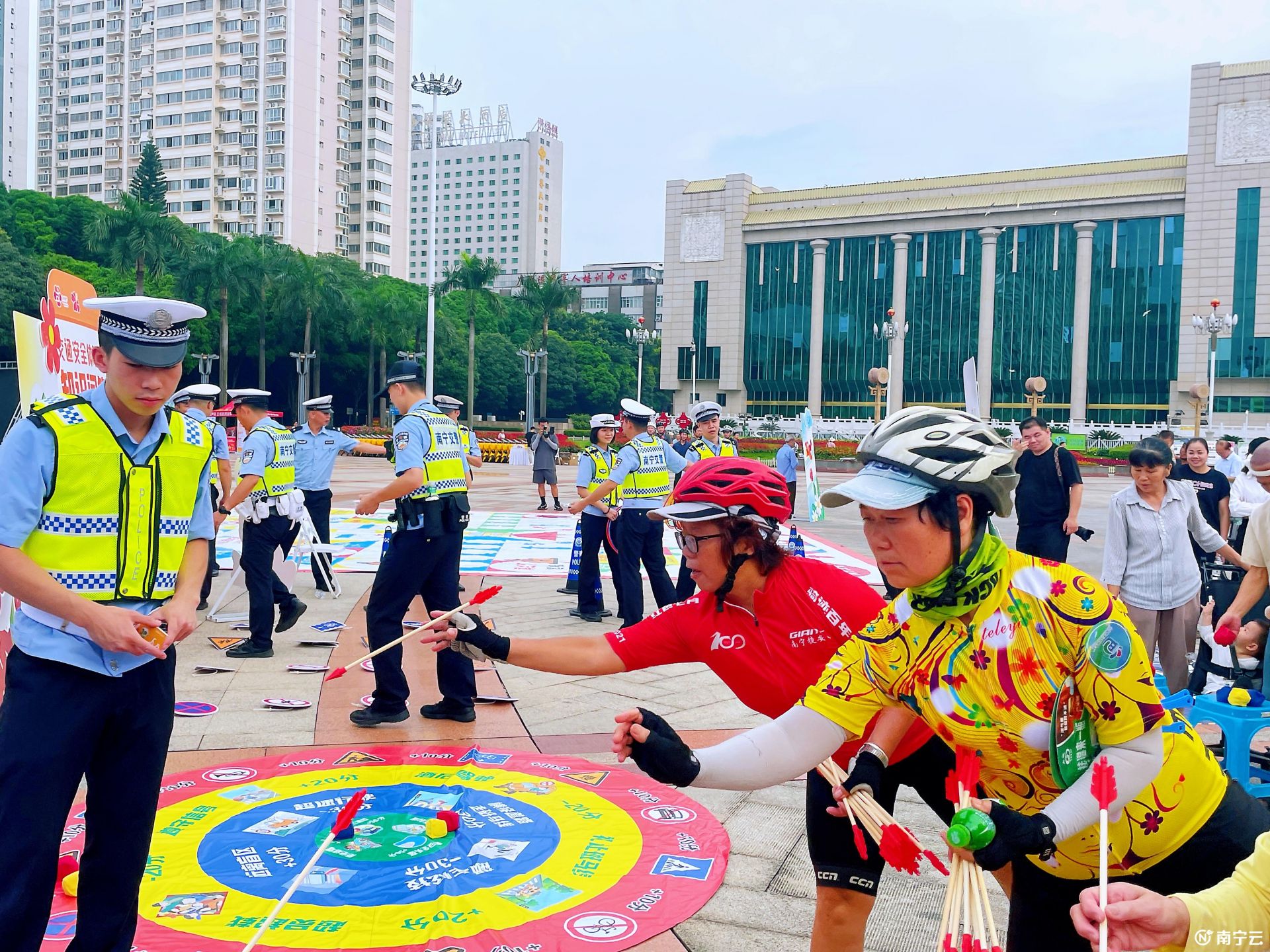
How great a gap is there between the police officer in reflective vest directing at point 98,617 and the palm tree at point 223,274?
2244 inches

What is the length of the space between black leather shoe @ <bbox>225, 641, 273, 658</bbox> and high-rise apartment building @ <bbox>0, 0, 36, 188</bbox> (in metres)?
134

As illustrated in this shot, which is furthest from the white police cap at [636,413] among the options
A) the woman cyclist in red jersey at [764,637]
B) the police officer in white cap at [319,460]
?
the woman cyclist in red jersey at [764,637]

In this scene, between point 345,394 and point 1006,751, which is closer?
point 1006,751

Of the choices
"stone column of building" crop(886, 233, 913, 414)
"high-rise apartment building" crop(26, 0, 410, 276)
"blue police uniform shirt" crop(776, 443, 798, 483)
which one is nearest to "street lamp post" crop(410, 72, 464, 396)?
"blue police uniform shirt" crop(776, 443, 798, 483)

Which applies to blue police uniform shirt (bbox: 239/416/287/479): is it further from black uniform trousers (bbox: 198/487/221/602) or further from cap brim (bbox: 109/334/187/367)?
cap brim (bbox: 109/334/187/367)

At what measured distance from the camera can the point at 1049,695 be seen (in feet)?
6.65

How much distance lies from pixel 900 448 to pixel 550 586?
31.6ft

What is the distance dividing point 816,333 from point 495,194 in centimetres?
9943

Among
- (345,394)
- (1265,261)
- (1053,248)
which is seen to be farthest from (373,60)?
(1265,261)

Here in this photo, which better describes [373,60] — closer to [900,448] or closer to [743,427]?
[743,427]

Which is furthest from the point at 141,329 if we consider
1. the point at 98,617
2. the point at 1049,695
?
the point at 1049,695

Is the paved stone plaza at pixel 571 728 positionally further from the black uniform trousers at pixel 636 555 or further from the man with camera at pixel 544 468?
the man with camera at pixel 544 468

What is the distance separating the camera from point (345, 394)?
7056 centimetres

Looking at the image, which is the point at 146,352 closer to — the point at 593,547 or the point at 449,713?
the point at 449,713
